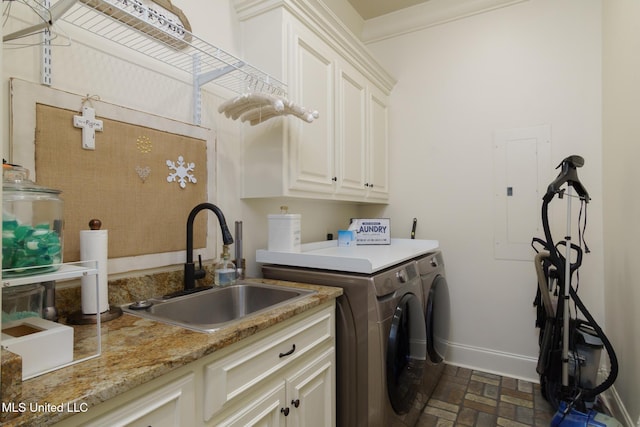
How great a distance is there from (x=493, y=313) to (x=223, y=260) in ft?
6.95

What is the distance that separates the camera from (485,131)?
2.62 metres

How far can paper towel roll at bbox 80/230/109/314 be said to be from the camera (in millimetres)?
1093

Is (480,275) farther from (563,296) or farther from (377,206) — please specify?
(377,206)

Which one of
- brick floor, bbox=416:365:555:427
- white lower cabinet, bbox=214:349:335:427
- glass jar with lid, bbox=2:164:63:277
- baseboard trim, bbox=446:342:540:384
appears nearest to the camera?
glass jar with lid, bbox=2:164:63:277

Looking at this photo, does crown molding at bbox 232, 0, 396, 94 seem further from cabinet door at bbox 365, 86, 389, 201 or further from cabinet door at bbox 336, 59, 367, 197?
cabinet door at bbox 365, 86, 389, 201

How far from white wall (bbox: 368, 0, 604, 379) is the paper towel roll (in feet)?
7.65

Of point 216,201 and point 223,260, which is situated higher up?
point 216,201

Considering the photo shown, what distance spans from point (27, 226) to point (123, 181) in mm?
530

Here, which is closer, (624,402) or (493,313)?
(624,402)

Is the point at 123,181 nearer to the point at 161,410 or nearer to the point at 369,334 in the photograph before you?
the point at 161,410

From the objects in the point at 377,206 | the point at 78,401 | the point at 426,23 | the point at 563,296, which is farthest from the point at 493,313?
the point at 78,401

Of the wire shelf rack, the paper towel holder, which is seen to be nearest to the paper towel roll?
the paper towel holder

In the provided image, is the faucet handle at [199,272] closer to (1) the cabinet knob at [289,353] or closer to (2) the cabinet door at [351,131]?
(1) the cabinet knob at [289,353]

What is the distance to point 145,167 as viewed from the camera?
4.58 feet
